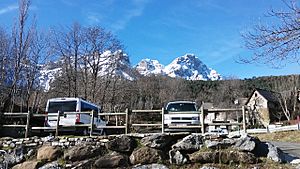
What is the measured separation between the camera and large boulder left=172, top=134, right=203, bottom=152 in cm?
1121

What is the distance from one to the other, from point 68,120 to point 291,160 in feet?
31.9

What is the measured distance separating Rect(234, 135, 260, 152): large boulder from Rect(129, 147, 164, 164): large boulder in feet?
8.70

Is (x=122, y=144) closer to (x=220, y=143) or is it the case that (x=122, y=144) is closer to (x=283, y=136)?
(x=220, y=143)

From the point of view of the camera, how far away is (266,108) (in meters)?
53.4

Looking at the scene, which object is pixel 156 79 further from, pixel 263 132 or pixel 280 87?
pixel 263 132

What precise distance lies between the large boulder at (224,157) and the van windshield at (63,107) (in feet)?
24.4

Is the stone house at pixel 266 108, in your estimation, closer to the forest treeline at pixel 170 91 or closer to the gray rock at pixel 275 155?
the forest treeline at pixel 170 91

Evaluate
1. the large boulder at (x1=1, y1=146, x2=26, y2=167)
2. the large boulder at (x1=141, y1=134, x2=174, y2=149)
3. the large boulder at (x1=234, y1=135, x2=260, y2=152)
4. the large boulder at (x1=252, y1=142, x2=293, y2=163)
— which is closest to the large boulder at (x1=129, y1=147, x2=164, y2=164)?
the large boulder at (x1=141, y1=134, x2=174, y2=149)

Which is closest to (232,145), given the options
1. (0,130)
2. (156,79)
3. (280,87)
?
(0,130)

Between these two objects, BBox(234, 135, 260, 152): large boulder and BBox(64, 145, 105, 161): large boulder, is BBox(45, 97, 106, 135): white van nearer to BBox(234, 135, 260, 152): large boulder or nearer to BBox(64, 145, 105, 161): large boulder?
BBox(64, 145, 105, 161): large boulder

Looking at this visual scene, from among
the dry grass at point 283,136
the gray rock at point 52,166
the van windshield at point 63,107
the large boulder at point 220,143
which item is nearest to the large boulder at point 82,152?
the gray rock at point 52,166

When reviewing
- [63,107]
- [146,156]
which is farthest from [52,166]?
[63,107]

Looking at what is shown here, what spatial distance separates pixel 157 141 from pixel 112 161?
174 cm

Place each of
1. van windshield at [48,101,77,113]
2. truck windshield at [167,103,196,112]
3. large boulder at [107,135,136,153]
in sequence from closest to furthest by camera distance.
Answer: large boulder at [107,135,136,153] → van windshield at [48,101,77,113] → truck windshield at [167,103,196,112]
